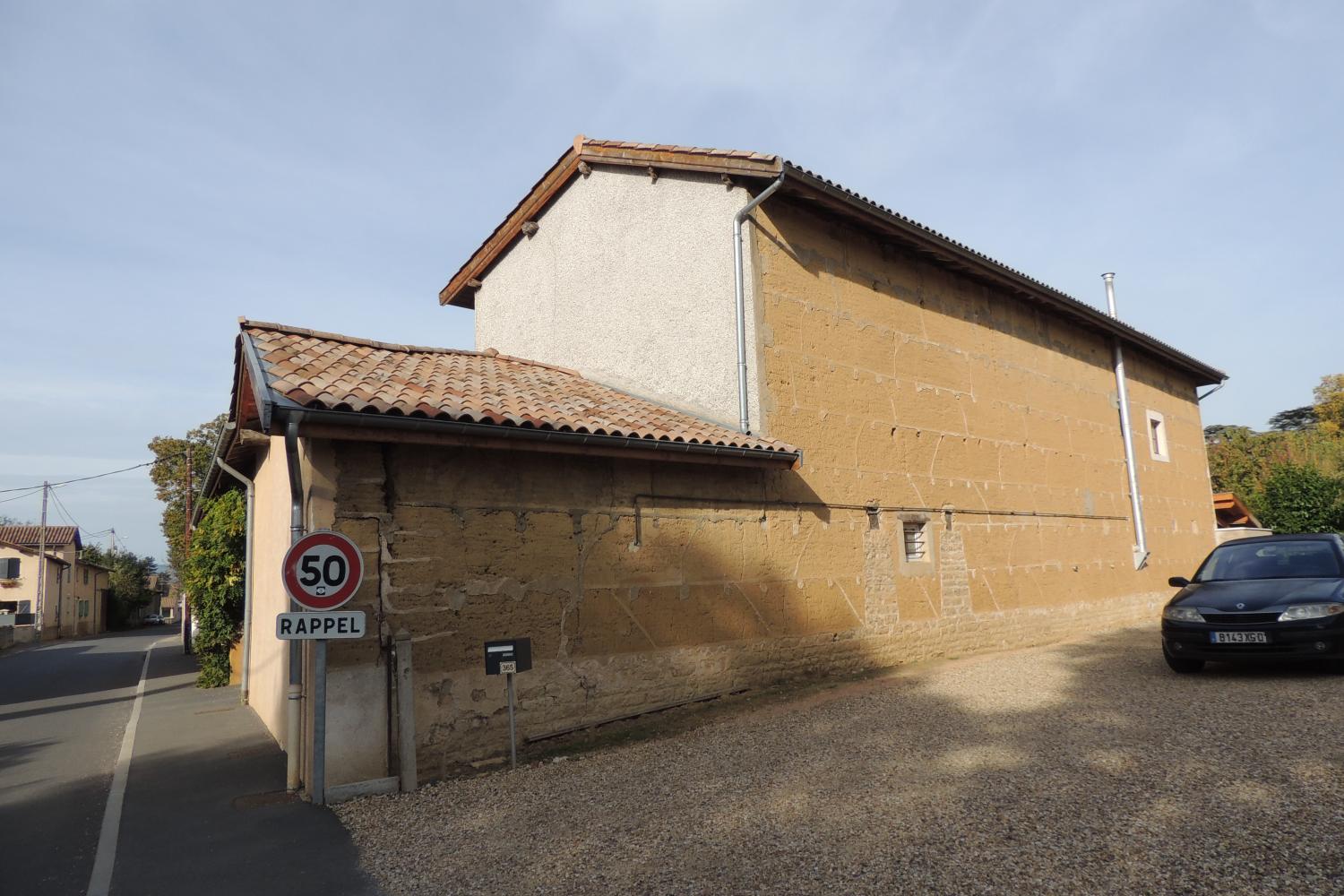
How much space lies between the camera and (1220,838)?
12.6ft

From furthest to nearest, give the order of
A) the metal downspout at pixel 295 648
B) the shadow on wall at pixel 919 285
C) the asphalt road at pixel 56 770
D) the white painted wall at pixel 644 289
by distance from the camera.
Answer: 1. the shadow on wall at pixel 919 285
2. the white painted wall at pixel 644 289
3. the metal downspout at pixel 295 648
4. the asphalt road at pixel 56 770

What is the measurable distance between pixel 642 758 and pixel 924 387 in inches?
283

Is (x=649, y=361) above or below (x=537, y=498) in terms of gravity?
above

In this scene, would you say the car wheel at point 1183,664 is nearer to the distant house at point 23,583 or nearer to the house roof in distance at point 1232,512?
the house roof in distance at point 1232,512

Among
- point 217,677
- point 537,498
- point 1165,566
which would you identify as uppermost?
point 537,498

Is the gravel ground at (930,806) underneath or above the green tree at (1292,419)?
underneath

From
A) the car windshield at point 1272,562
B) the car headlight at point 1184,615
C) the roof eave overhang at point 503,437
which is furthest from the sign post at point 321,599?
the car windshield at point 1272,562

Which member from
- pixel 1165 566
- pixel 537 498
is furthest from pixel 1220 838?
pixel 1165 566

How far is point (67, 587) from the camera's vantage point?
46.3m

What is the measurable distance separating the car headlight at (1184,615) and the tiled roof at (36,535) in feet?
181

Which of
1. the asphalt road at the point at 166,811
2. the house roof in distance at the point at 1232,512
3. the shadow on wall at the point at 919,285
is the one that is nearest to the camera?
the asphalt road at the point at 166,811

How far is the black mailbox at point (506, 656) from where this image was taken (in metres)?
6.44

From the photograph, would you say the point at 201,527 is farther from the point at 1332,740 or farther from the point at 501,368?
the point at 1332,740

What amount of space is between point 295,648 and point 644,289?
6.03 meters
